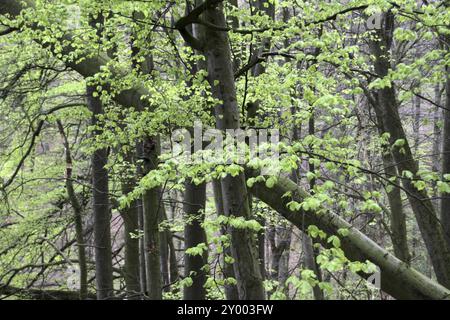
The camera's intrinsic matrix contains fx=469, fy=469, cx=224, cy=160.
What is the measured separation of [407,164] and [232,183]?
3.62 metres

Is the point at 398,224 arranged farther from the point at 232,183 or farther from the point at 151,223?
the point at 232,183

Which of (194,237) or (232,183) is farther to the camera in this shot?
(194,237)

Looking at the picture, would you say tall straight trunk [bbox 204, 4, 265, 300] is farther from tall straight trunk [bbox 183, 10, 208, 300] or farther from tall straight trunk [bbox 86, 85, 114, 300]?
tall straight trunk [bbox 86, 85, 114, 300]

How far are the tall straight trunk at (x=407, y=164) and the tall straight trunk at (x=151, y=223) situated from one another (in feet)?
11.0

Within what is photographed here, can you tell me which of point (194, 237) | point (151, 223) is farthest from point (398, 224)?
point (151, 223)

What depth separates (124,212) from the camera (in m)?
9.63

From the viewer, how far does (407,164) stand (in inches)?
273

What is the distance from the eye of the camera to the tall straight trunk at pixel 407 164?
6.91 meters

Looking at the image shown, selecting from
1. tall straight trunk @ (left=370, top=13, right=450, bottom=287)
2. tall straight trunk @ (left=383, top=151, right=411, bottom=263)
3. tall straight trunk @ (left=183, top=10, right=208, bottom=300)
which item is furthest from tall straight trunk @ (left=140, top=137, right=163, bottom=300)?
tall straight trunk @ (left=383, top=151, right=411, bottom=263)

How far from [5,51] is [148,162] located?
4.83 metres

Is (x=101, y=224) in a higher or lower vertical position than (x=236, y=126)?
lower

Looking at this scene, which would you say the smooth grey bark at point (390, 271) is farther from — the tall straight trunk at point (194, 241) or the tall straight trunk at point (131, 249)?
the tall straight trunk at point (131, 249)

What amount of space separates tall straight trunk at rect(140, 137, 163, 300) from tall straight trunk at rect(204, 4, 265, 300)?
56.8 inches

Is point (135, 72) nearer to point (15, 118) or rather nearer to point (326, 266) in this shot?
point (326, 266)
